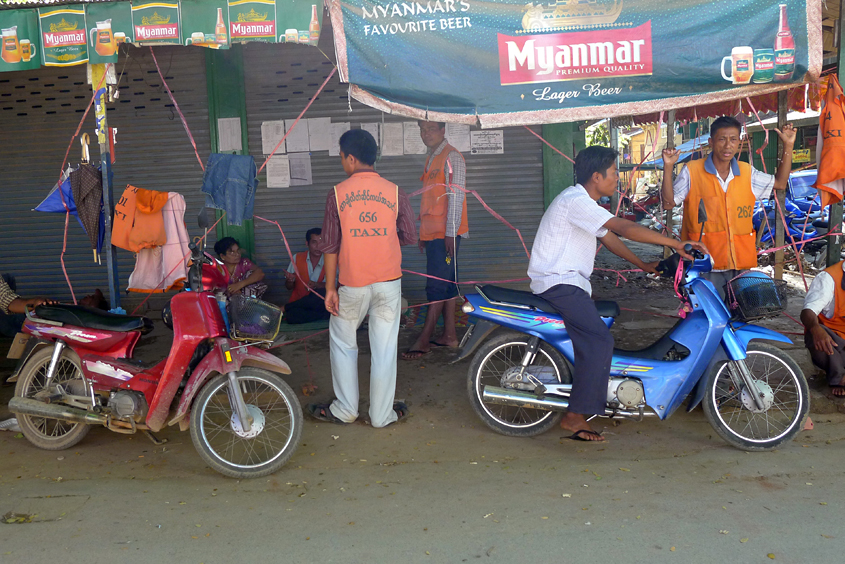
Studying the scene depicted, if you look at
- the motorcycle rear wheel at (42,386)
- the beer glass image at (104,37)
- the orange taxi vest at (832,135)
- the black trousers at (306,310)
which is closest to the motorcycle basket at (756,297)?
→ the orange taxi vest at (832,135)

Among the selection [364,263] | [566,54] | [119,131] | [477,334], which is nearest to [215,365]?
[364,263]

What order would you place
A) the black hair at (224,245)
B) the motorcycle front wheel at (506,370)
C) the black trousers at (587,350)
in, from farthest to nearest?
the black hair at (224,245) → the motorcycle front wheel at (506,370) → the black trousers at (587,350)

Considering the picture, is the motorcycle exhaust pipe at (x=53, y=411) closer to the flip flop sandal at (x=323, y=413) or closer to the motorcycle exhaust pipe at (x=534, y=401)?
the flip flop sandal at (x=323, y=413)

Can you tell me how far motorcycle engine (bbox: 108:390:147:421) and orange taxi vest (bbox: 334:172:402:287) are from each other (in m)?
1.40

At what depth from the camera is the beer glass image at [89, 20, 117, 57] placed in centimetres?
443

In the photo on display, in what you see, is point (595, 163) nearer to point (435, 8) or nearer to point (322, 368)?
point (435, 8)

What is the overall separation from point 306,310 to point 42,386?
2978 millimetres

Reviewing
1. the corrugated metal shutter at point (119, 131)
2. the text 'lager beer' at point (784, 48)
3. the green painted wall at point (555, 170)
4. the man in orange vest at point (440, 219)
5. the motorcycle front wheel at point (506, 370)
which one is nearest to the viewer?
the motorcycle front wheel at point (506, 370)

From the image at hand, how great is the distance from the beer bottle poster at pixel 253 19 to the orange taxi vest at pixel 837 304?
411cm

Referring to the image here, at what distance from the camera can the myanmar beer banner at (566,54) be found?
4.30 m

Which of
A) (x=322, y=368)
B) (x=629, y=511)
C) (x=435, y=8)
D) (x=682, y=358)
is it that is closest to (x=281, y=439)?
(x=322, y=368)

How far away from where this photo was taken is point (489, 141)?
280 inches

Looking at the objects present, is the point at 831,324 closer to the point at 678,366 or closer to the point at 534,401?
the point at 678,366

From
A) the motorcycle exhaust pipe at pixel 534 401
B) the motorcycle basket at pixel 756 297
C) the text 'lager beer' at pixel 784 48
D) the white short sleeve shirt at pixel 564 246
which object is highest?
the text 'lager beer' at pixel 784 48
